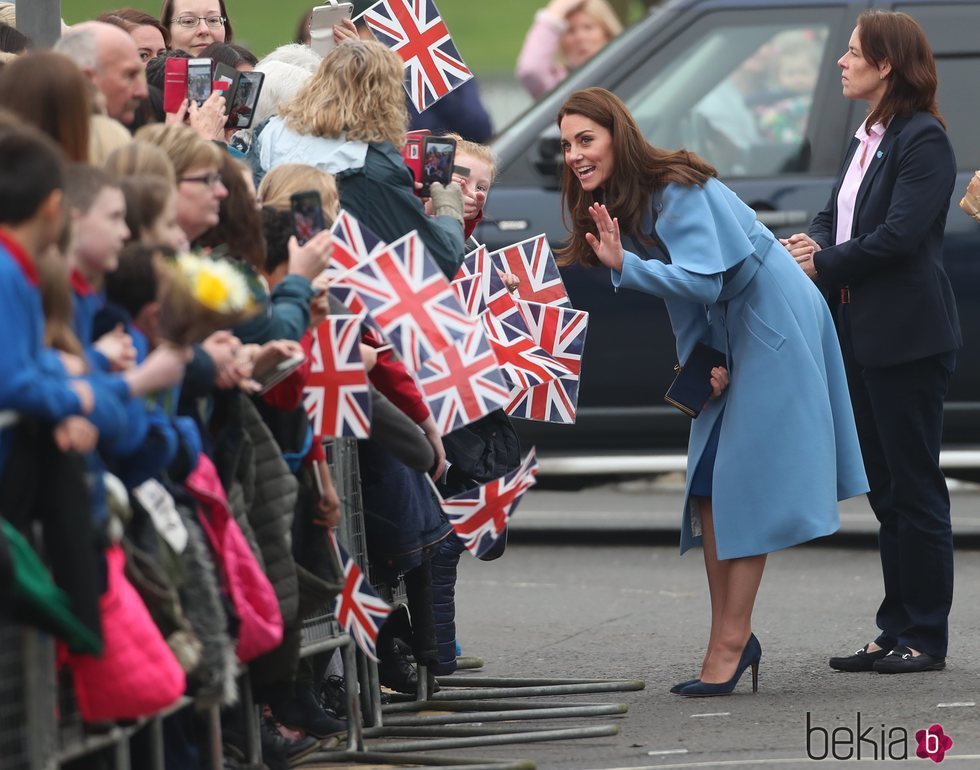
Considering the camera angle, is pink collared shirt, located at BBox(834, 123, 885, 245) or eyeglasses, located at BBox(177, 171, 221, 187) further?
pink collared shirt, located at BBox(834, 123, 885, 245)

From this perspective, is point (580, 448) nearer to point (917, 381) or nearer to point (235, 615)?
point (917, 381)

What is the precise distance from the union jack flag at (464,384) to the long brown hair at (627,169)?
982 mm

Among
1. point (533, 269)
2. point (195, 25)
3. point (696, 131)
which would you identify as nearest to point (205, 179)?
point (533, 269)

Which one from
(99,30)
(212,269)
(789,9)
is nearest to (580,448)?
(789,9)

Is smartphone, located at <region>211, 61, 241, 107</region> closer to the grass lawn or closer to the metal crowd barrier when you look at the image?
the metal crowd barrier

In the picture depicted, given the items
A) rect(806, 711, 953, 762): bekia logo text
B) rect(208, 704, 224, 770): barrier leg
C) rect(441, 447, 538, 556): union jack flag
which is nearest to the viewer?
rect(208, 704, 224, 770): barrier leg

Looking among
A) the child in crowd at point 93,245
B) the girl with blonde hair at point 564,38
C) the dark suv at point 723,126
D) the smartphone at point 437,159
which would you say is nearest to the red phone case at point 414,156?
the smartphone at point 437,159

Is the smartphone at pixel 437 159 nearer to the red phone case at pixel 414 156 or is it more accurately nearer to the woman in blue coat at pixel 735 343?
the red phone case at pixel 414 156

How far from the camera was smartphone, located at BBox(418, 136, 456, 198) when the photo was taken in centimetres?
589

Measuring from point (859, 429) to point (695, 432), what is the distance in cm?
75

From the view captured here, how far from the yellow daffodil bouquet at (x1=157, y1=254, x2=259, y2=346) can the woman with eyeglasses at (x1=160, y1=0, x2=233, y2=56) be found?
360cm

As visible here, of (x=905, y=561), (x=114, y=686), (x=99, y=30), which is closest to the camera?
(x=114, y=686)

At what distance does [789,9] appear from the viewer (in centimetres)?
912

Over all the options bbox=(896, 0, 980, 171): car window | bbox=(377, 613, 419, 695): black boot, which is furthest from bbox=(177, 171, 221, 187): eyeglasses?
bbox=(896, 0, 980, 171): car window
